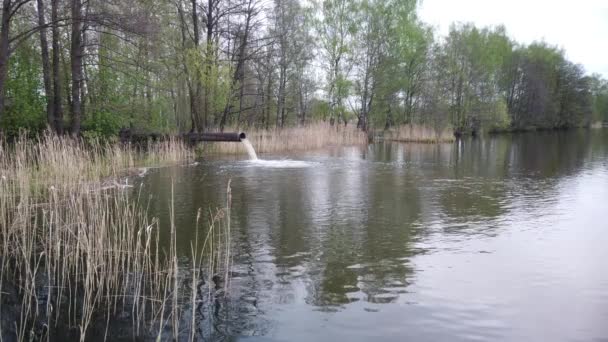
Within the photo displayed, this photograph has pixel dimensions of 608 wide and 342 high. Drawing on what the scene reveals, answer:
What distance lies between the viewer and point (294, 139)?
2409cm

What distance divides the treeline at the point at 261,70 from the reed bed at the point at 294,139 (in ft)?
7.73

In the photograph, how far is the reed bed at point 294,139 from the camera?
67.1ft

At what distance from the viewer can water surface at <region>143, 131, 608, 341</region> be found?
421 centimetres

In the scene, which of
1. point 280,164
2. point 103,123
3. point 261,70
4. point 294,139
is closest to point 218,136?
point 280,164

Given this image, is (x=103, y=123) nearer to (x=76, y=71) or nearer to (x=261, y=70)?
(x=76, y=71)

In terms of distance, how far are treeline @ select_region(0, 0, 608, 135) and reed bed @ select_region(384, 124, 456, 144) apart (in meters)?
0.75

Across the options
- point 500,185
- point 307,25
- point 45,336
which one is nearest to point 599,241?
point 500,185

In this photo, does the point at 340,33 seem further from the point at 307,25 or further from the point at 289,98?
the point at 289,98

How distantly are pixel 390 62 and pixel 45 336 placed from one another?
1358 inches

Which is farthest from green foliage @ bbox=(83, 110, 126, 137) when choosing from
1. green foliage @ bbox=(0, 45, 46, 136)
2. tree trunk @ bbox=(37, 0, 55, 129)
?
green foliage @ bbox=(0, 45, 46, 136)

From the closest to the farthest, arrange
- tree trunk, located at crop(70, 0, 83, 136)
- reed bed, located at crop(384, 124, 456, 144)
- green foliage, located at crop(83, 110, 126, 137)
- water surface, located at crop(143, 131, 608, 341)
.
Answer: water surface, located at crop(143, 131, 608, 341) → tree trunk, located at crop(70, 0, 83, 136) → green foliage, located at crop(83, 110, 126, 137) → reed bed, located at crop(384, 124, 456, 144)

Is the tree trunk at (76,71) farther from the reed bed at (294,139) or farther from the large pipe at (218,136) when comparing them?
the reed bed at (294,139)

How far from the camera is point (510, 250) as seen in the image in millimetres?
6312

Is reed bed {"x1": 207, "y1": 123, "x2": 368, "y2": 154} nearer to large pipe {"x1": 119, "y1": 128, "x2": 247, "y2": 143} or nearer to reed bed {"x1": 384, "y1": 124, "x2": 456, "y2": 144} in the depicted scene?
large pipe {"x1": 119, "y1": 128, "x2": 247, "y2": 143}
